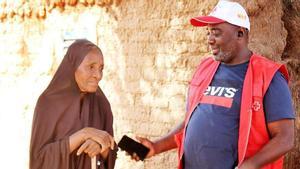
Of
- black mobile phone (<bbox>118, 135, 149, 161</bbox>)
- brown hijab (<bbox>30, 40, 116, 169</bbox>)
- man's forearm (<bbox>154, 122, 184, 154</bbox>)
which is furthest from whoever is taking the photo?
man's forearm (<bbox>154, 122, 184, 154</bbox>)

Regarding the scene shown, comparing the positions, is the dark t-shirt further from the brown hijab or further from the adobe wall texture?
the adobe wall texture

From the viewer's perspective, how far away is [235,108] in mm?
3096

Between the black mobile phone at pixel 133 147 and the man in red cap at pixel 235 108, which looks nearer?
the man in red cap at pixel 235 108

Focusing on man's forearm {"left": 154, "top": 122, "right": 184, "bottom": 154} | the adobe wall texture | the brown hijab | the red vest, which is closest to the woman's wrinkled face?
the brown hijab

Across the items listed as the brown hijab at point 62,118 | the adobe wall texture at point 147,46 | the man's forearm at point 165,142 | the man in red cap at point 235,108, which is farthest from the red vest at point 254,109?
the adobe wall texture at point 147,46

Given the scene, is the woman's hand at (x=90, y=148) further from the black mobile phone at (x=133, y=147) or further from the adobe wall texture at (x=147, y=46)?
the adobe wall texture at (x=147, y=46)

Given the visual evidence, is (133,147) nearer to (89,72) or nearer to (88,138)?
(88,138)

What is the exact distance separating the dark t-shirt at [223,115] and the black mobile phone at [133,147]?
42 cm

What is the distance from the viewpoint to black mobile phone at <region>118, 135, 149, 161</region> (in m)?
3.55

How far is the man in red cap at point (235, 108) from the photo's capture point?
117 inches

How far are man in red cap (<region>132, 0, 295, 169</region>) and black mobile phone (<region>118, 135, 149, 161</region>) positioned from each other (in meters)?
0.31

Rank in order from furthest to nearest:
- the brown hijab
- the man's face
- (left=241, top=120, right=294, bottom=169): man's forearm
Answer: the brown hijab, the man's face, (left=241, top=120, right=294, bottom=169): man's forearm

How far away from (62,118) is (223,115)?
106cm

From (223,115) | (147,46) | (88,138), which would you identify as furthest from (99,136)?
(147,46)
